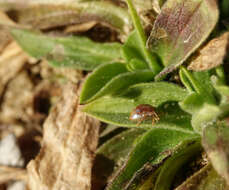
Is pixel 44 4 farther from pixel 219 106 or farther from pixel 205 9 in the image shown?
pixel 219 106

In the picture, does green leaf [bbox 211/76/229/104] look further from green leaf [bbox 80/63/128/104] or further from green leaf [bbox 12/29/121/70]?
green leaf [bbox 12/29/121/70]

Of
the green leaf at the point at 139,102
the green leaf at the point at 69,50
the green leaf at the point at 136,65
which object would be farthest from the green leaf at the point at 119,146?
the green leaf at the point at 69,50

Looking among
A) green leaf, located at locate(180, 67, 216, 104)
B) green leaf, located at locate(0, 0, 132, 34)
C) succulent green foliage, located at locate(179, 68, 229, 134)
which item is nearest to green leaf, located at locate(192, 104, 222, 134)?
succulent green foliage, located at locate(179, 68, 229, 134)

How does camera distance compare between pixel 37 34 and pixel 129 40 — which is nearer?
pixel 129 40

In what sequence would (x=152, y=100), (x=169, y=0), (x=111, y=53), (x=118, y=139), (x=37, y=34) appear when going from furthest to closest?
1. (x=37, y=34)
2. (x=111, y=53)
3. (x=118, y=139)
4. (x=152, y=100)
5. (x=169, y=0)

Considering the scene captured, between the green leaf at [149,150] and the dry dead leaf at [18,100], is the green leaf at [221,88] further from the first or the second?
the dry dead leaf at [18,100]

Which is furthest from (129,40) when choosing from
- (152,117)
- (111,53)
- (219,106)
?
(219,106)
